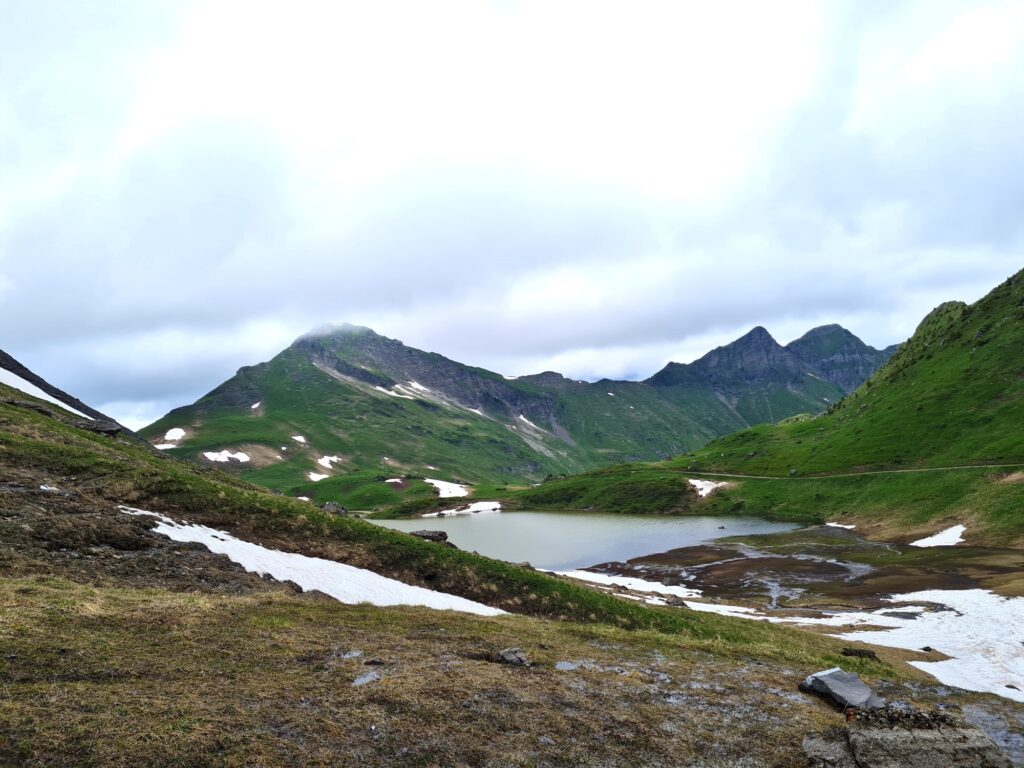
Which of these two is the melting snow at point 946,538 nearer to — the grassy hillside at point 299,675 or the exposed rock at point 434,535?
the grassy hillside at point 299,675

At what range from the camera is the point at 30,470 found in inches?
1209

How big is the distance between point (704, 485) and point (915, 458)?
5812 cm

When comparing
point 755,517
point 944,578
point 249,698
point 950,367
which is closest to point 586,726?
point 249,698

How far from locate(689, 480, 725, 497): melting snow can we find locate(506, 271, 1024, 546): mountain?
4.24 m

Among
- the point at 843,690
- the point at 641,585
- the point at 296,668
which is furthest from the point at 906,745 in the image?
the point at 641,585

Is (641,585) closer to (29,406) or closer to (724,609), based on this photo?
(724,609)

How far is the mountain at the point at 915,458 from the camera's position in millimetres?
96812

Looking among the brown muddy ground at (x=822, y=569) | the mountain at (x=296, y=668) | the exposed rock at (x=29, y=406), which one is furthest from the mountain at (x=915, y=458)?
the exposed rock at (x=29, y=406)

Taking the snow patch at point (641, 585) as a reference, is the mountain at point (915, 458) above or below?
above

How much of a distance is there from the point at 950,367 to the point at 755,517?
260 feet

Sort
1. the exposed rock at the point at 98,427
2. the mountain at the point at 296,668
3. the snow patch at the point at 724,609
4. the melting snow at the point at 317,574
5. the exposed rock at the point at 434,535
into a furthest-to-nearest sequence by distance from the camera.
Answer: the exposed rock at the point at 98,427 < the exposed rock at the point at 434,535 < the snow patch at the point at 724,609 < the melting snow at the point at 317,574 < the mountain at the point at 296,668

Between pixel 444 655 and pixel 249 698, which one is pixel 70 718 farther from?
pixel 444 655

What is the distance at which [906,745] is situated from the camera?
11.9 metres

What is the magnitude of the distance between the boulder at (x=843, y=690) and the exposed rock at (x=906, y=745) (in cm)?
277
